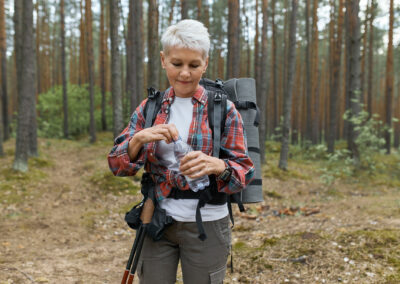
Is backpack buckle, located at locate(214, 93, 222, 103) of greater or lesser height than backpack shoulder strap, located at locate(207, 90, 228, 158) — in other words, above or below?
above

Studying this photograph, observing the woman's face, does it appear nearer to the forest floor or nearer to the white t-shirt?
the white t-shirt

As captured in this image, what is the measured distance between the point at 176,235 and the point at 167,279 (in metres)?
0.25

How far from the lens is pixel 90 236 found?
5.70m

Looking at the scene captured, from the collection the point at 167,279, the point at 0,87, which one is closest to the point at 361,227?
the point at 167,279

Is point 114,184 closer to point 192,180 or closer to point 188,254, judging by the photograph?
point 188,254

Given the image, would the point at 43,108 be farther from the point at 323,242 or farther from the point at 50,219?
the point at 323,242

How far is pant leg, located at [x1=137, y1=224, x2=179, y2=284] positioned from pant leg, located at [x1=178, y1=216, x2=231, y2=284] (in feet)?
0.21

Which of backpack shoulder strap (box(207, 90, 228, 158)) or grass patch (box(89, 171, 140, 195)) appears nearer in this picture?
backpack shoulder strap (box(207, 90, 228, 158))

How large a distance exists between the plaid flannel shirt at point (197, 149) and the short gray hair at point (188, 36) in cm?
27

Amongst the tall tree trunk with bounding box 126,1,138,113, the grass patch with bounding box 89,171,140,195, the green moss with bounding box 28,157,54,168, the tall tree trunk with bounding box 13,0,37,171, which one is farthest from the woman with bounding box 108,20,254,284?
the tall tree trunk with bounding box 126,1,138,113

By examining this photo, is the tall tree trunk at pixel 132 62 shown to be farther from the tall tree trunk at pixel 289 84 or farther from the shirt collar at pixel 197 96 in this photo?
the shirt collar at pixel 197 96

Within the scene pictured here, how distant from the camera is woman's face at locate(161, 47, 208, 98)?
1557mm

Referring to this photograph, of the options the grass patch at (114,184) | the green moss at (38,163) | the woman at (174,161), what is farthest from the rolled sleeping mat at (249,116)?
the green moss at (38,163)

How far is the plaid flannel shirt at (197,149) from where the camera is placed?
5.16 feet
